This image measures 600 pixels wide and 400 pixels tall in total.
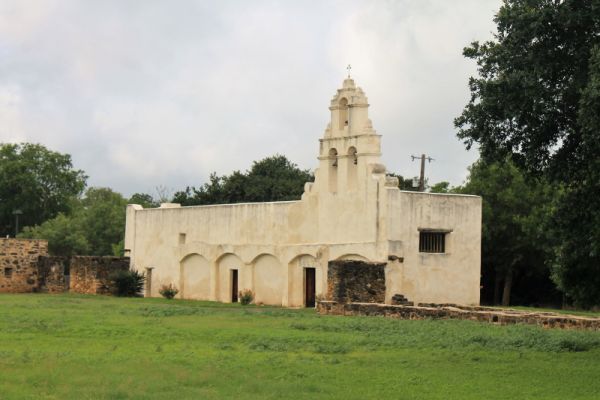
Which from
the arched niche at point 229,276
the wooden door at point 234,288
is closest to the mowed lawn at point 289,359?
the arched niche at point 229,276

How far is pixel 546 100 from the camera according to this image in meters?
18.7

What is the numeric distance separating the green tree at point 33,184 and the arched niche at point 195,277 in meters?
45.0

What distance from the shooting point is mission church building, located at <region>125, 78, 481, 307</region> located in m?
38.3

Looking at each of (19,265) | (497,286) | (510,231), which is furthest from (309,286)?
(19,265)

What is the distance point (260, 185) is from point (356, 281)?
34348mm

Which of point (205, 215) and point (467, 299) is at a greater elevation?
point (205, 215)

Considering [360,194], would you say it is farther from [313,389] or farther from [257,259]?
[313,389]

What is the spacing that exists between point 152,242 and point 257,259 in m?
7.78

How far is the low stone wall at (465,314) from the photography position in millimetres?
25984

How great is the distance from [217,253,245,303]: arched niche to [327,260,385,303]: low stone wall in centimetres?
1000

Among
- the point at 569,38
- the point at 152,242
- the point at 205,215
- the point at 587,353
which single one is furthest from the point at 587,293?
the point at 152,242

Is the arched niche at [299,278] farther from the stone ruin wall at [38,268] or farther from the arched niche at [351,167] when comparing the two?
the stone ruin wall at [38,268]

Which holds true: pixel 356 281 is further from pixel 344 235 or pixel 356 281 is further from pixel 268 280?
pixel 268 280

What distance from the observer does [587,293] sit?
2133 cm
